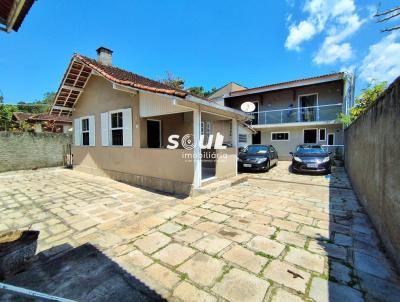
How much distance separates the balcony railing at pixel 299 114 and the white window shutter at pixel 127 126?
39.2 feet

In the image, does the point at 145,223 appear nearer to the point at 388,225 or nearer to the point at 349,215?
the point at 388,225

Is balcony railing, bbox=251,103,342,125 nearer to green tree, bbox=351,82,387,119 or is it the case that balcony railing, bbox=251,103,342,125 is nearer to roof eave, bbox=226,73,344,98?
roof eave, bbox=226,73,344,98

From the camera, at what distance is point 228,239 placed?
338 cm

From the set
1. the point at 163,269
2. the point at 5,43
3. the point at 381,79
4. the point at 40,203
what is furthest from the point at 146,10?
the point at 381,79

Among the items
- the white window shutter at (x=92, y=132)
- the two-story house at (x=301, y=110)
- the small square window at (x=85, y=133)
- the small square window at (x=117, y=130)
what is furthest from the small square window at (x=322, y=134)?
the small square window at (x=85, y=133)

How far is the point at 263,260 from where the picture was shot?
2.77 metres

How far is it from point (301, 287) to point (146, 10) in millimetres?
11087

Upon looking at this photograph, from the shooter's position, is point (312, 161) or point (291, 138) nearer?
point (312, 161)

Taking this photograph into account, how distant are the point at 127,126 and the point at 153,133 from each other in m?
1.13

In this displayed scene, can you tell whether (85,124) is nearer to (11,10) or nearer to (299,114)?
(11,10)

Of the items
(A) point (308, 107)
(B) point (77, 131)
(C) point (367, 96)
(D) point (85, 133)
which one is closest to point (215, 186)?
(D) point (85, 133)

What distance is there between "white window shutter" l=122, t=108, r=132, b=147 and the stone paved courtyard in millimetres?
2323

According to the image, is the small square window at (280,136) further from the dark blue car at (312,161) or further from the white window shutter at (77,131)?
the white window shutter at (77,131)

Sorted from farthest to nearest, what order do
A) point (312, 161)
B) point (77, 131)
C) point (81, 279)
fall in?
point (77, 131) → point (312, 161) → point (81, 279)
